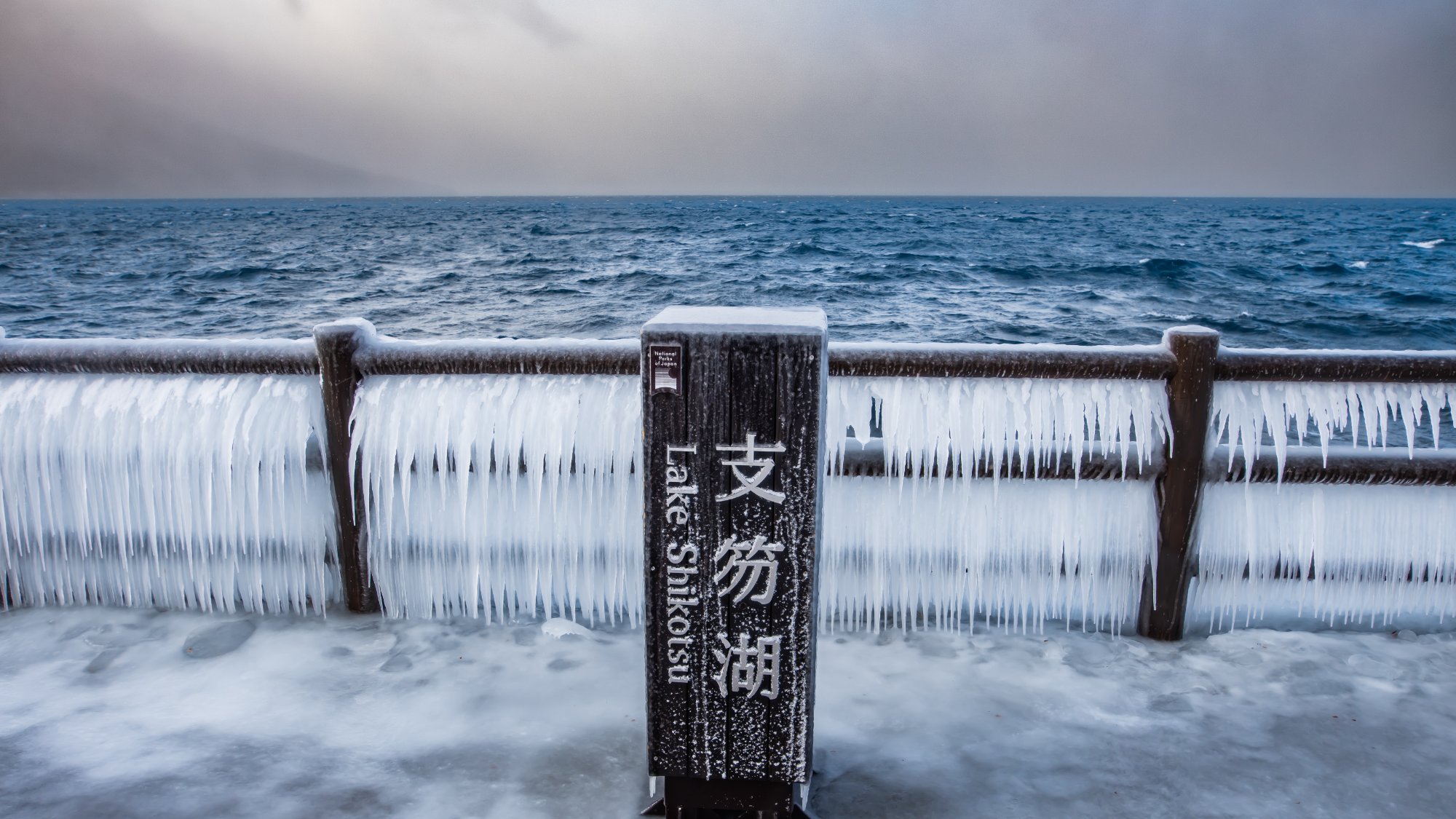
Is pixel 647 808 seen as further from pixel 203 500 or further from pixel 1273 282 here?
pixel 1273 282

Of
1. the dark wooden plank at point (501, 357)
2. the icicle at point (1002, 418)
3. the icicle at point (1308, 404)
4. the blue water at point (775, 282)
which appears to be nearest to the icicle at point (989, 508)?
the icicle at point (1002, 418)

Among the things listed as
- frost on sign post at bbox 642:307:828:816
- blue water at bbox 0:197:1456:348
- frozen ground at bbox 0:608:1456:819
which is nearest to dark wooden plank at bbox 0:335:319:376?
frozen ground at bbox 0:608:1456:819

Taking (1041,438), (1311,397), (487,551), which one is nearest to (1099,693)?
A: (1041,438)

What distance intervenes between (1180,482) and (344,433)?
10.9 ft

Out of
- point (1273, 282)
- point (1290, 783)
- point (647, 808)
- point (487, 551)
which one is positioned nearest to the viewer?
point (647, 808)

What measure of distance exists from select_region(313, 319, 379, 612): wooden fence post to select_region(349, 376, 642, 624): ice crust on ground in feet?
0.15

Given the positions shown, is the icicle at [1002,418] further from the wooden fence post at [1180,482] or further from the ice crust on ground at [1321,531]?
A: the ice crust on ground at [1321,531]

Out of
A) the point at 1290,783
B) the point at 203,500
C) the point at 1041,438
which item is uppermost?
the point at 1041,438

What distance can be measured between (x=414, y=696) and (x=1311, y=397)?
3.56m

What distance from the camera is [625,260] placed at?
49.3m

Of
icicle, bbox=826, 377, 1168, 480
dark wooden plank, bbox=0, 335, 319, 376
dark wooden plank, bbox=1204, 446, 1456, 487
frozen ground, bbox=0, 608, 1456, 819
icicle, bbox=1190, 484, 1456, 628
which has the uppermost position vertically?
dark wooden plank, bbox=0, 335, 319, 376

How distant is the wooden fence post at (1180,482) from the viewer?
3.33 metres

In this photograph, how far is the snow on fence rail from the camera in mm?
3383

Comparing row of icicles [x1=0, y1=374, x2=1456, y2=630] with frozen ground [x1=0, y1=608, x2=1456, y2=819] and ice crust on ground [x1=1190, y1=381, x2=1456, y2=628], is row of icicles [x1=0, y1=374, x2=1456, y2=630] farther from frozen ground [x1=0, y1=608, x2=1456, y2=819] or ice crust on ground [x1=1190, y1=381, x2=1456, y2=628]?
frozen ground [x1=0, y1=608, x2=1456, y2=819]
